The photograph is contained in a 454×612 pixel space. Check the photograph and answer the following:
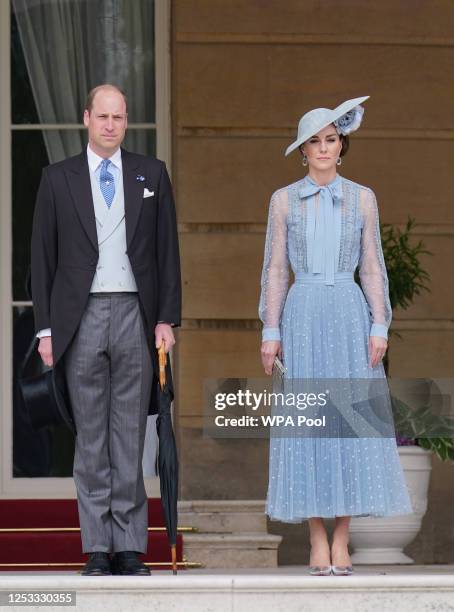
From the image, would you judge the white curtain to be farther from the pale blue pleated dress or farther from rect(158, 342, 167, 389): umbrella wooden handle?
rect(158, 342, 167, 389): umbrella wooden handle

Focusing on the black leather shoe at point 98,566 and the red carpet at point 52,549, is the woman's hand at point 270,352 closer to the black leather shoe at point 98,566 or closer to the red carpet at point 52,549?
the black leather shoe at point 98,566

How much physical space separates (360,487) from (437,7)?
3457 millimetres

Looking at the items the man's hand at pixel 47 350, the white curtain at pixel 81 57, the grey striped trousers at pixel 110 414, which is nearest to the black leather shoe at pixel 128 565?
the grey striped trousers at pixel 110 414

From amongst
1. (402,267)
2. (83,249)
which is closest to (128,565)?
(83,249)

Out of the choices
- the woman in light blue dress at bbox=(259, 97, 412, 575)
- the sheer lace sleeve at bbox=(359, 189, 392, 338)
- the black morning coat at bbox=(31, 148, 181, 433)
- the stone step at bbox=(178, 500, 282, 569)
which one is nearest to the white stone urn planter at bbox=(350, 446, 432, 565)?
the stone step at bbox=(178, 500, 282, 569)

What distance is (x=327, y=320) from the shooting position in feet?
20.9

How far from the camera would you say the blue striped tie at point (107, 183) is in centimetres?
624

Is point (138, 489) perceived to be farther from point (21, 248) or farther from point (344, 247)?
point (21, 248)

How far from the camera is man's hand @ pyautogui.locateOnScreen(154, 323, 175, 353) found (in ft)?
20.3

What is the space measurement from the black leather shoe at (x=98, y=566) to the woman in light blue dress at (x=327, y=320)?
653mm

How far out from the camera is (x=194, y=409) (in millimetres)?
8617

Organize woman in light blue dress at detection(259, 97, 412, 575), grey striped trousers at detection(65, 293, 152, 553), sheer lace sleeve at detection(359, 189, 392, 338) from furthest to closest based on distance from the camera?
sheer lace sleeve at detection(359, 189, 392, 338) < woman in light blue dress at detection(259, 97, 412, 575) < grey striped trousers at detection(65, 293, 152, 553)

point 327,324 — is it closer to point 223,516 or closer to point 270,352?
point 270,352
